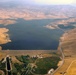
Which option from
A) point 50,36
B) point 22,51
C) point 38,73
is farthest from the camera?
point 50,36

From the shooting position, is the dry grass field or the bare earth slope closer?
the dry grass field

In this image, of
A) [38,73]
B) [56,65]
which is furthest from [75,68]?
[38,73]

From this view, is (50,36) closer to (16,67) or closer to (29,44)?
(29,44)

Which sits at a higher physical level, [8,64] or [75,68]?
[8,64]

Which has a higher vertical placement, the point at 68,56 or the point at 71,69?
the point at 71,69

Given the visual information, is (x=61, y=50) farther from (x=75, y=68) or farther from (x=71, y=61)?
(x=75, y=68)

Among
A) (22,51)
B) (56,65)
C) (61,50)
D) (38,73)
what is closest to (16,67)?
(38,73)

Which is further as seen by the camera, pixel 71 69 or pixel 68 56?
pixel 68 56

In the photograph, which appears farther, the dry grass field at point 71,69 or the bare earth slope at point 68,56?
the bare earth slope at point 68,56

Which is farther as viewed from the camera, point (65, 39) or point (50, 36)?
point (50, 36)

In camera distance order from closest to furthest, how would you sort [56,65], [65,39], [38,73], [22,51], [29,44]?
[38,73] < [56,65] < [22,51] < [29,44] < [65,39]
